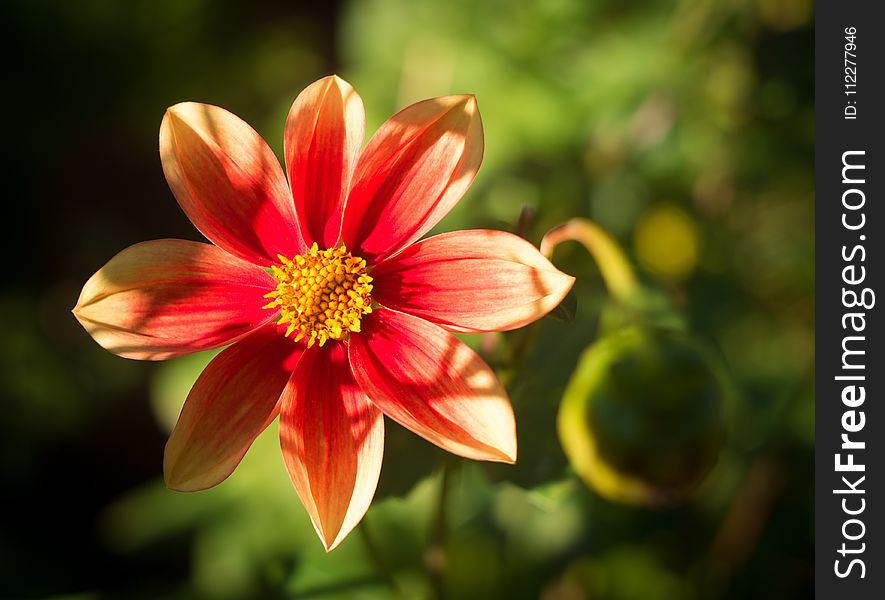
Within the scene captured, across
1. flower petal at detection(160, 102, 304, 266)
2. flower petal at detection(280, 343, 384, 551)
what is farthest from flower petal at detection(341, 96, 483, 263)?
flower petal at detection(280, 343, 384, 551)

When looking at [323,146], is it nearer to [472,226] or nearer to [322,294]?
[322,294]

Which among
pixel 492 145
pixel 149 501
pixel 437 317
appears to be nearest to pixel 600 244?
pixel 437 317

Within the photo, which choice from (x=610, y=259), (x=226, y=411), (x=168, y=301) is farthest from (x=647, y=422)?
(x=168, y=301)

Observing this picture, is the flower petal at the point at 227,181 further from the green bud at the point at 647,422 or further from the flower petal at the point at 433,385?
the green bud at the point at 647,422

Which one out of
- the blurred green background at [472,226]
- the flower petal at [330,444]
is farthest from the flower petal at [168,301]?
the blurred green background at [472,226]

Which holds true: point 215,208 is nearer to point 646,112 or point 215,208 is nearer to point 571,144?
point 571,144
